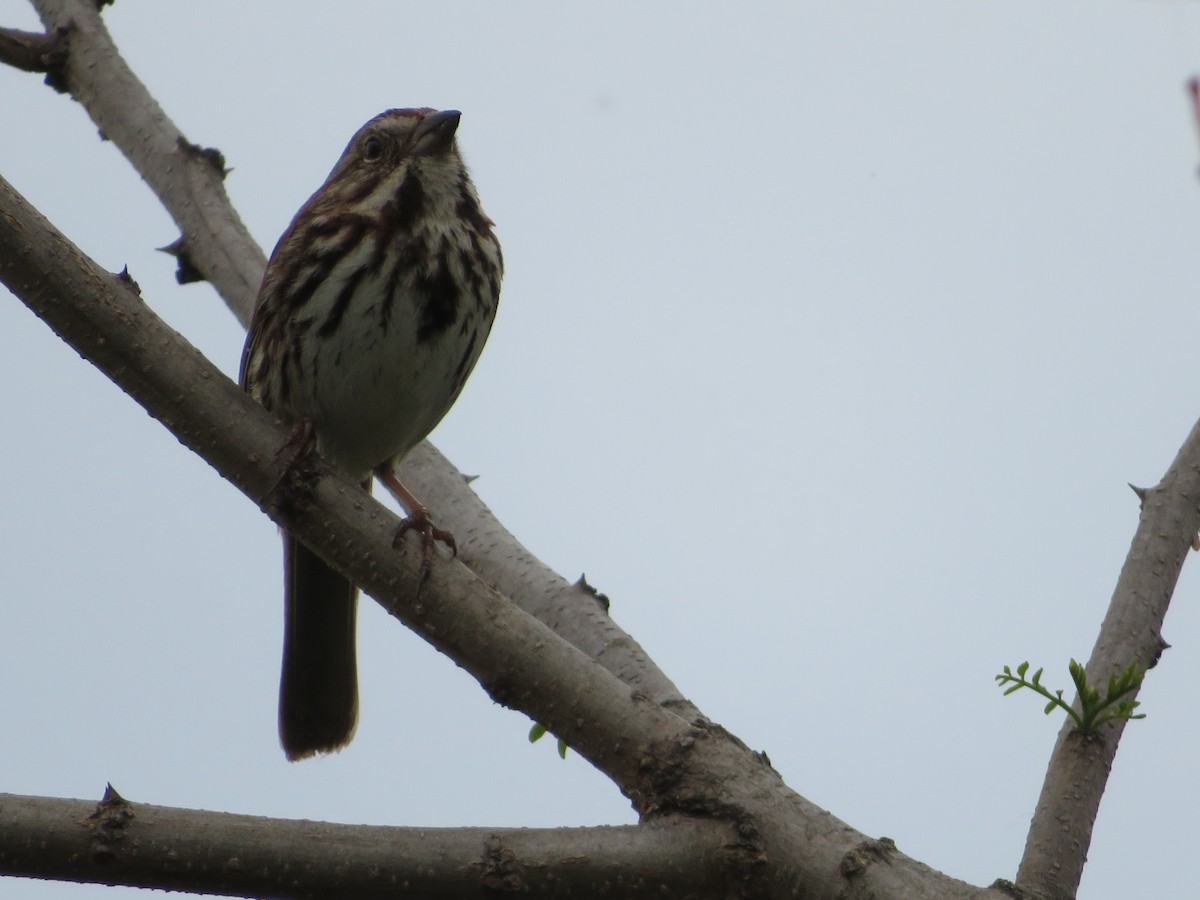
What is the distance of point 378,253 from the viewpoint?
4.32 metres

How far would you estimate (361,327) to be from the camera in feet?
14.1

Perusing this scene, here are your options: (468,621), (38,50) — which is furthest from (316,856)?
(38,50)

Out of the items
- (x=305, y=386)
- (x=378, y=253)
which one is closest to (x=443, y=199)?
(x=378, y=253)

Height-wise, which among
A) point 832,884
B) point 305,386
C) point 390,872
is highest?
point 305,386

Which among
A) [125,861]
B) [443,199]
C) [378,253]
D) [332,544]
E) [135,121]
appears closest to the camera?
[125,861]

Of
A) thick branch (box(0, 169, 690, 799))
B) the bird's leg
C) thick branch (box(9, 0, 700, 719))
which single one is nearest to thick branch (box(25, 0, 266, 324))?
thick branch (box(9, 0, 700, 719))

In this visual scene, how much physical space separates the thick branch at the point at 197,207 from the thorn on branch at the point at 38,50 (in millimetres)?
27

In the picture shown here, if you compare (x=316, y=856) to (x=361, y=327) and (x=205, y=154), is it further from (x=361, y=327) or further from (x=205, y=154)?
(x=205, y=154)

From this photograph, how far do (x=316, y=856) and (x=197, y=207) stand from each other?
10.6 ft

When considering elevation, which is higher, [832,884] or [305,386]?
[305,386]

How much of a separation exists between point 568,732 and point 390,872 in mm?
557

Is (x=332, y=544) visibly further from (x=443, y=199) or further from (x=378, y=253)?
(x=443, y=199)

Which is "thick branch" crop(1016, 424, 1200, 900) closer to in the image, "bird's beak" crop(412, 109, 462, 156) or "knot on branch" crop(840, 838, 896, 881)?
"knot on branch" crop(840, 838, 896, 881)

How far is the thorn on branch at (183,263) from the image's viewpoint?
203 inches
